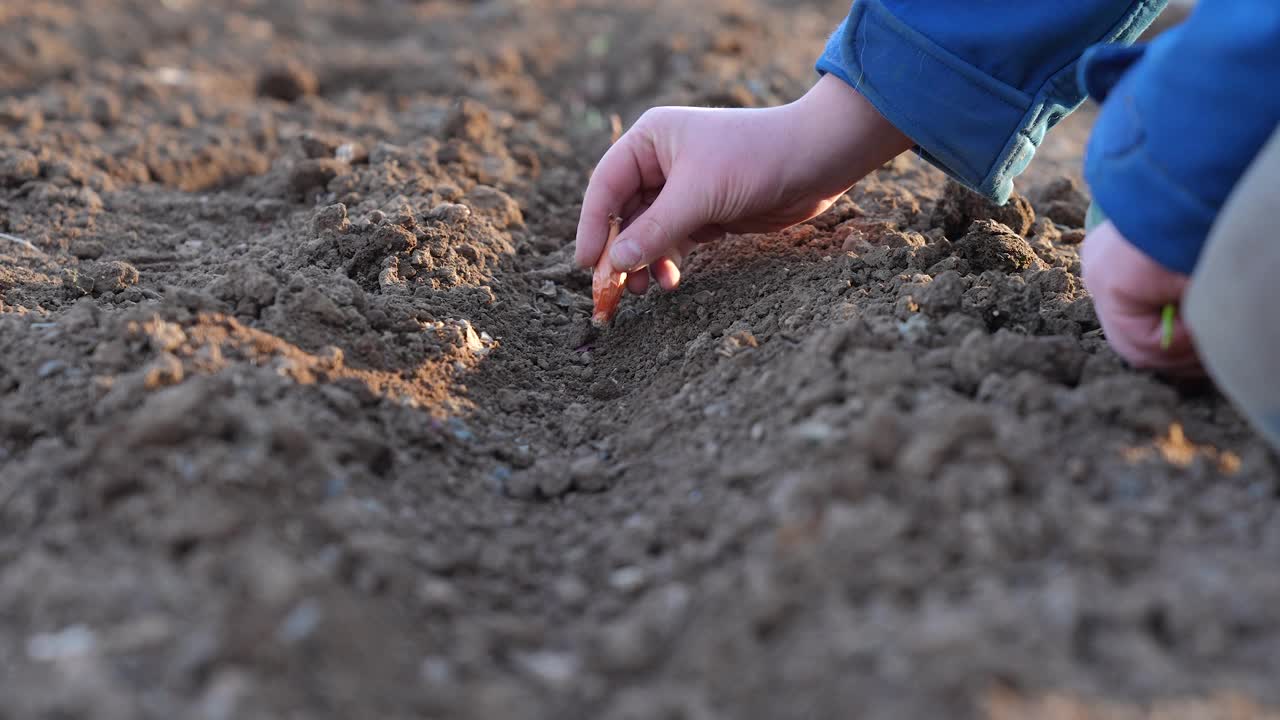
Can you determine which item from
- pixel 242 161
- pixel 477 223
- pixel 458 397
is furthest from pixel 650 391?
pixel 242 161

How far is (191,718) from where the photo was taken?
3.86 ft

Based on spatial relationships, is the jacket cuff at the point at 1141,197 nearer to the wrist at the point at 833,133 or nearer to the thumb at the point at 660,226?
the wrist at the point at 833,133

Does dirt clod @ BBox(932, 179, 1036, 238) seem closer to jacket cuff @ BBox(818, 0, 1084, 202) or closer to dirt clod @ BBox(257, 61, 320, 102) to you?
jacket cuff @ BBox(818, 0, 1084, 202)

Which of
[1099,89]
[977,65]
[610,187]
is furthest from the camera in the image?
[610,187]

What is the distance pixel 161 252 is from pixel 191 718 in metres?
1.98

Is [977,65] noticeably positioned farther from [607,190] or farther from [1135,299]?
[607,190]

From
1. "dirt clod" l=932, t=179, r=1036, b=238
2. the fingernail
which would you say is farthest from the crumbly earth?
the fingernail

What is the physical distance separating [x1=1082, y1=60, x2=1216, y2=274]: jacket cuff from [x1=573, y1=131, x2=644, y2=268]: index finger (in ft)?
3.59

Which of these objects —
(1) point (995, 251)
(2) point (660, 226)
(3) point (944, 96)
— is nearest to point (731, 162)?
(2) point (660, 226)

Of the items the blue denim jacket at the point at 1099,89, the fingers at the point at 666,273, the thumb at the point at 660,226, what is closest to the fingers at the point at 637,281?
the fingers at the point at 666,273

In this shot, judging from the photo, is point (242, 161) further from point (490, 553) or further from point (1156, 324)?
point (1156, 324)

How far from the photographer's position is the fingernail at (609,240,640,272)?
7.95 feet

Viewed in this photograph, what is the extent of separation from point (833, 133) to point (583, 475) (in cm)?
101

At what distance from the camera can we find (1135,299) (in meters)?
1.75
